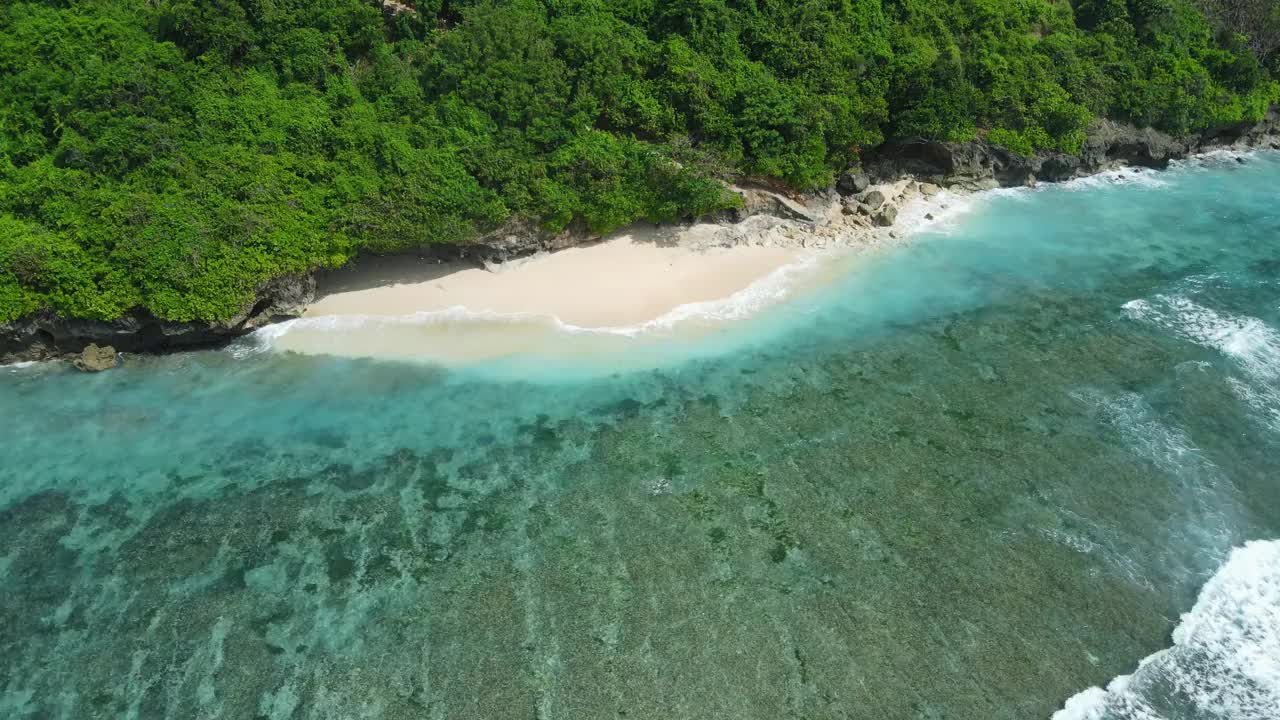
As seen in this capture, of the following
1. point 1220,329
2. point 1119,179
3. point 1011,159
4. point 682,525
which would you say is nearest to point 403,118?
point 682,525

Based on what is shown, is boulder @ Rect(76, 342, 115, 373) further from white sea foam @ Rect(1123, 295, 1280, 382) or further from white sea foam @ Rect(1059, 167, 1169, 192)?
white sea foam @ Rect(1059, 167, 1169, 192)

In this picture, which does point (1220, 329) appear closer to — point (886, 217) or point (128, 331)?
point (886, 217)

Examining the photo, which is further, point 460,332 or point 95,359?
point 460,332

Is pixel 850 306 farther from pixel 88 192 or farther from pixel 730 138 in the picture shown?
pixel 88 192

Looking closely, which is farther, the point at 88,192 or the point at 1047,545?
the point at 88,192

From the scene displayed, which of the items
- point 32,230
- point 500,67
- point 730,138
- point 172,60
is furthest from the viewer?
point 730,138

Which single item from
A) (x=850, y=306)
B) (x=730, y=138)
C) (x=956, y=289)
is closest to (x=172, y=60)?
(x=730, y=138)
